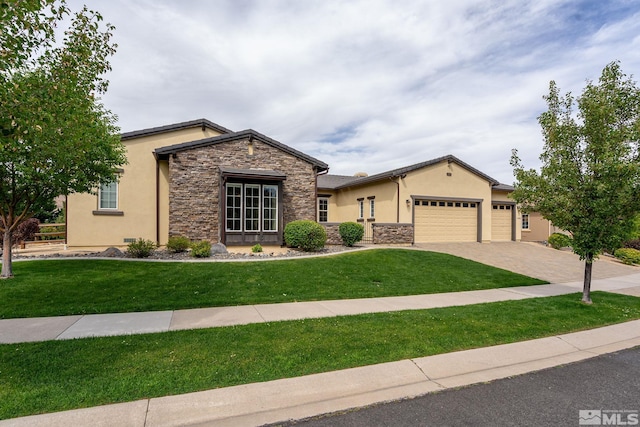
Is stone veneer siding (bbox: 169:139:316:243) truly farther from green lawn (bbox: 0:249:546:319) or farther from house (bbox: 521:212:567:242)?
house (bbox: 521:212:567:242)

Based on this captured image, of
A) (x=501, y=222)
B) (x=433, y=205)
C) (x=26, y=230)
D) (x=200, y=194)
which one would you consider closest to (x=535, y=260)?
(x=433, y=205)

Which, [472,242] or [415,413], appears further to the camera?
[472,242]

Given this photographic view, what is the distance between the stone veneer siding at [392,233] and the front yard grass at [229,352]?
11168 mm

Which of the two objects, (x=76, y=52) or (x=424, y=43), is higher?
(x=424, y=43)

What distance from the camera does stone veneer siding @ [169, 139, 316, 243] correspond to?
1519 cm

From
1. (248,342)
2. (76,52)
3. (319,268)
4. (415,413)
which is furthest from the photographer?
(319,268)

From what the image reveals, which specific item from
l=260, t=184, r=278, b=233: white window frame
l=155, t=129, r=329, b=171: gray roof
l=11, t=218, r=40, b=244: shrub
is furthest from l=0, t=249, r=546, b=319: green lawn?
l=11, t=218, r=40, b=244: shrub

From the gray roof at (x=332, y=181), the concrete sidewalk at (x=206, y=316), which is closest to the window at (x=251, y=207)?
the concrete sidewalk at (x=206, y=316)

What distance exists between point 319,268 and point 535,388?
290 inches

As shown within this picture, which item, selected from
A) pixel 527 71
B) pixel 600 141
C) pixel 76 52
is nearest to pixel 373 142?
pixel 527 71

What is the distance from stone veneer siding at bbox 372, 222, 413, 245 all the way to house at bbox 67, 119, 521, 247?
5cm

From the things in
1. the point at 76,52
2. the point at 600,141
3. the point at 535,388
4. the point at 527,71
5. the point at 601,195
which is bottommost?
the point at 535,388

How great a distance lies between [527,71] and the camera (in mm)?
13695

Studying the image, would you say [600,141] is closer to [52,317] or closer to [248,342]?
[248,342]
